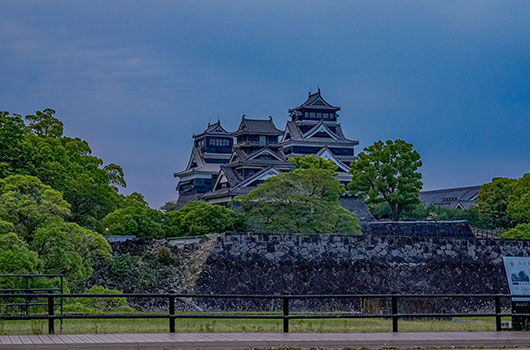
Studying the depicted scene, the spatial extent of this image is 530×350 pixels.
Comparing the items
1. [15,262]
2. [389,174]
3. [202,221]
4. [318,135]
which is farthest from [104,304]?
[318,135]

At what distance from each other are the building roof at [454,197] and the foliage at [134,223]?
66.2m

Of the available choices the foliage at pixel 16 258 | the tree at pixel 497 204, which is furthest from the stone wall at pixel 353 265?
the tree at pixel 497 204

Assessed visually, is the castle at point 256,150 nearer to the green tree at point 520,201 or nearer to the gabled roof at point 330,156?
the gabled roof at point 330,156

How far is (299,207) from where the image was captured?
61188 millimetres

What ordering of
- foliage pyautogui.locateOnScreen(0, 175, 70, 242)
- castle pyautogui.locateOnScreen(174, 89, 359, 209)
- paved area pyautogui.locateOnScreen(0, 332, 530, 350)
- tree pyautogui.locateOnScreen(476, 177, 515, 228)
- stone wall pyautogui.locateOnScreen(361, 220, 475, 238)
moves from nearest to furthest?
paved area pyautogui.locateOnScreen(0, 332, 530, 350)
foliage pyautogui.locateOnScreen(0, 175, 70, 242)
stone wall pyautogui.locateOnScreen(361, 220, 475, 238)
tree pyautogui.locateOnScreen(476, 177, 515, 228)
castle pyautogui.locateOnScreen(174, 89, 359, 209)

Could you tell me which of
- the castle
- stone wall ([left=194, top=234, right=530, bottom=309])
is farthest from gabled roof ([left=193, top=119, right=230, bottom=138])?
stone wall ([left=194, top=234, right=530, bottom=309])

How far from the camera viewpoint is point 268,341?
699 inches

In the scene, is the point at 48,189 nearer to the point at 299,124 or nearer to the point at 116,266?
the point at 116,266

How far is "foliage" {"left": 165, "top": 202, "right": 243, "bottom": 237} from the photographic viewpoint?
6081 cm

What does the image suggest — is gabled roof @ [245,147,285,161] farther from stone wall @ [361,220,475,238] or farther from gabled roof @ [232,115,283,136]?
stone wall @ [361,220,475,238]

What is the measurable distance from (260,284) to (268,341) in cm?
2698

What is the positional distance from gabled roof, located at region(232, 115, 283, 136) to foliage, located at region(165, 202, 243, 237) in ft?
151

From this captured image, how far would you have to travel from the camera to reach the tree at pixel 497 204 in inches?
3573

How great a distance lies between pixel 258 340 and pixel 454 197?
115m
